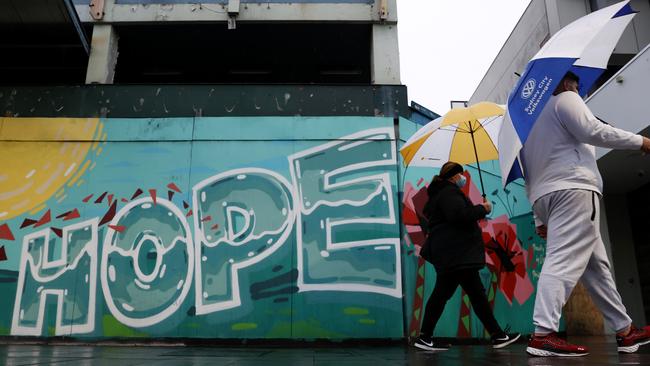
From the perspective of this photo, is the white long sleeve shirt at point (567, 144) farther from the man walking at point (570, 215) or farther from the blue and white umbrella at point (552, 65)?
the blue and white umbrella at point (552, 65)

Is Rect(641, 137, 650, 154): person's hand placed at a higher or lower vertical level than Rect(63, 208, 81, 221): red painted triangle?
lower

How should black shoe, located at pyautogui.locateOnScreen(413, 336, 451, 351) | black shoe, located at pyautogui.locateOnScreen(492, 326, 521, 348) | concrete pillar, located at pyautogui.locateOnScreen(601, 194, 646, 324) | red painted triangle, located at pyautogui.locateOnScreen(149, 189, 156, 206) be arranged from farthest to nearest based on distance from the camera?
concrete pillar, located at pyautogui.locateOnScreen(601, 194, 646, 324), red painted triangle, located at pyautogui.locateOnScreen(149, 189, 156, 206), black shoe, located at pyautogui.locateOnScreen(413, 336, 451, 351), black shoe, located at pyautogui.locateOnScreen(492, 326, 521, 348)

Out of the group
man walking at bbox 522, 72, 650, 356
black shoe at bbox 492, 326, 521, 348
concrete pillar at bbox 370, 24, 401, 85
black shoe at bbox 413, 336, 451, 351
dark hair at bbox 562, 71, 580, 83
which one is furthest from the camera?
concrete pillar at bbox 370, 24, 401, 85

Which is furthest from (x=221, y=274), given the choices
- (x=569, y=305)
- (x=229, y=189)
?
(x=569, y=305)

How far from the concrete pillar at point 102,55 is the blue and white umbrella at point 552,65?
6.19 metres

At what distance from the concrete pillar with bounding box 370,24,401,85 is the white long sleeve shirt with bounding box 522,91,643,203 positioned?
158 inches

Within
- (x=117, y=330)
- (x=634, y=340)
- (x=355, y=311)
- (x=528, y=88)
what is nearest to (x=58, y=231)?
(x=117, y=330)

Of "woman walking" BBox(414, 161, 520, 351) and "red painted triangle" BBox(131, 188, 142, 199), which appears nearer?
"woman walking" BBox(414, 161, 520, 351)

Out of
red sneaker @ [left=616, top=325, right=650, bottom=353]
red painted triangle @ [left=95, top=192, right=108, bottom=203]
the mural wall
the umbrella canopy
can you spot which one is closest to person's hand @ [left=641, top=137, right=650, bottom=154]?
red sneaker @ [left=616, top=325, right=650, bottom=353]

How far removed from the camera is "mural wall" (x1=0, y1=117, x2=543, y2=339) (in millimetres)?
5676

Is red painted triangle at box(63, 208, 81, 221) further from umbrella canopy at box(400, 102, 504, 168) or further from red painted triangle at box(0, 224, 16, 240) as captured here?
umbrella canopy at box(400, 102, 504, 168)

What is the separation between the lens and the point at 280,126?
647 cm

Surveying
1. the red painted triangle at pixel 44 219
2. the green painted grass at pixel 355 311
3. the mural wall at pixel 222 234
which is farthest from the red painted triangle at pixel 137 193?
the green painted grass at pixel 355 311

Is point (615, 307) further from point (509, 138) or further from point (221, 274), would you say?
point (221, 274)
